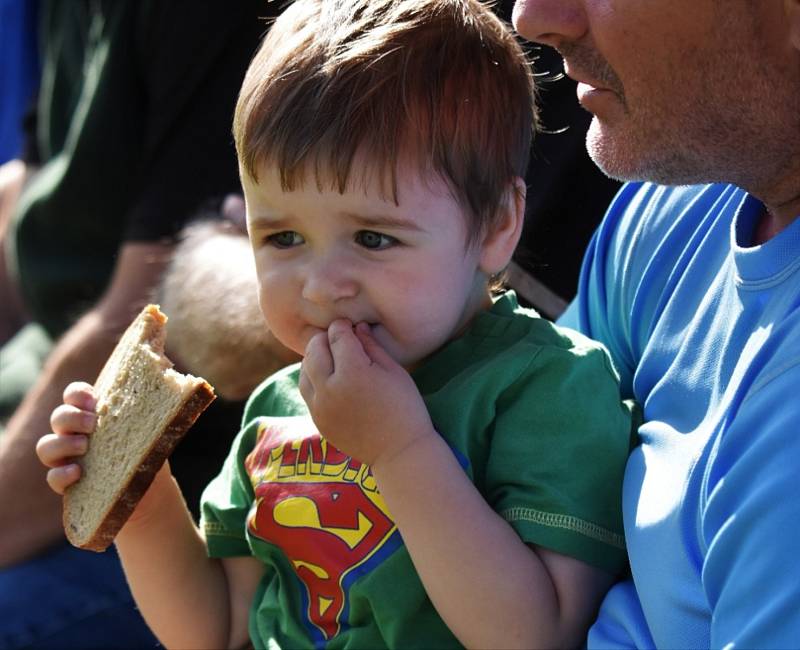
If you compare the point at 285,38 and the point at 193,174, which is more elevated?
the point at 285,38

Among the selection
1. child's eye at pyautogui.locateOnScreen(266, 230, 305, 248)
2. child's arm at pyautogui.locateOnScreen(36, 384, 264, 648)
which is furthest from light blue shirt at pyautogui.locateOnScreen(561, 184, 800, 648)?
child's arm at pyautogui.locateOnScreen(36, 384, 264, 648)

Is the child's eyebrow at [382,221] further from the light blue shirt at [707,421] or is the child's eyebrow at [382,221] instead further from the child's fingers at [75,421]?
the child's fingers at [75,421]

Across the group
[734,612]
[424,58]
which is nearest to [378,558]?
[734,612]

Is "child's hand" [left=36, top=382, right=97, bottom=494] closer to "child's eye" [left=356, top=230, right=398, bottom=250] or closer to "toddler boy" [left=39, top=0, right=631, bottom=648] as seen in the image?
"toddler boy" [left=39, top=0, right=631, bottom=648]

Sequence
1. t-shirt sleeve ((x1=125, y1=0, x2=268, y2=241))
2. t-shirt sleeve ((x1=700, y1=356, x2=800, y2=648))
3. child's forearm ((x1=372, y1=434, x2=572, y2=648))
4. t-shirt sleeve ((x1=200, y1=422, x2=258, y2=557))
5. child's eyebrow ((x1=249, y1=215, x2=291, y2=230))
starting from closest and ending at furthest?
t-shirt sleeve ((x1=700, y1=356, x2=800, y2=648)) → child's forearm ((x1=372, y1=434, x2=572, y2=648)) → child's eyebrow ((x1=249, y1=215, x2=291, y2=230)) → t-shirt sleeve ((x1=200, y1=422, x2=258, y2=557)) → t-shirt sleeve ((x1=125, y1=0, x2=268, y2=241))

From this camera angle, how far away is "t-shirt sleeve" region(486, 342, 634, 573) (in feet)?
5.29

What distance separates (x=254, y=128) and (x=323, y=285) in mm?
240

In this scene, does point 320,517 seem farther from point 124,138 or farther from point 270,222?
point 124,138

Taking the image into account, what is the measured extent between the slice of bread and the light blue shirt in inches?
A: 25.1

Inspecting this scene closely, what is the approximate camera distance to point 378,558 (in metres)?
1.69

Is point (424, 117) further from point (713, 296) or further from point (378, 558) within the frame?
point (378, 558)

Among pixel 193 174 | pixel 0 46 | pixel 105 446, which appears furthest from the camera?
pixel 0 46

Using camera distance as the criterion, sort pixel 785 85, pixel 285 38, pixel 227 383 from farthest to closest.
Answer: pixel 227 383 < pixel 285 38 < pixel 785 85

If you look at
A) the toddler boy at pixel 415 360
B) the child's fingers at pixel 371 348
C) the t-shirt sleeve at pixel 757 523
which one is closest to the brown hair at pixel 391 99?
the toddler boy at pixel 415 360
